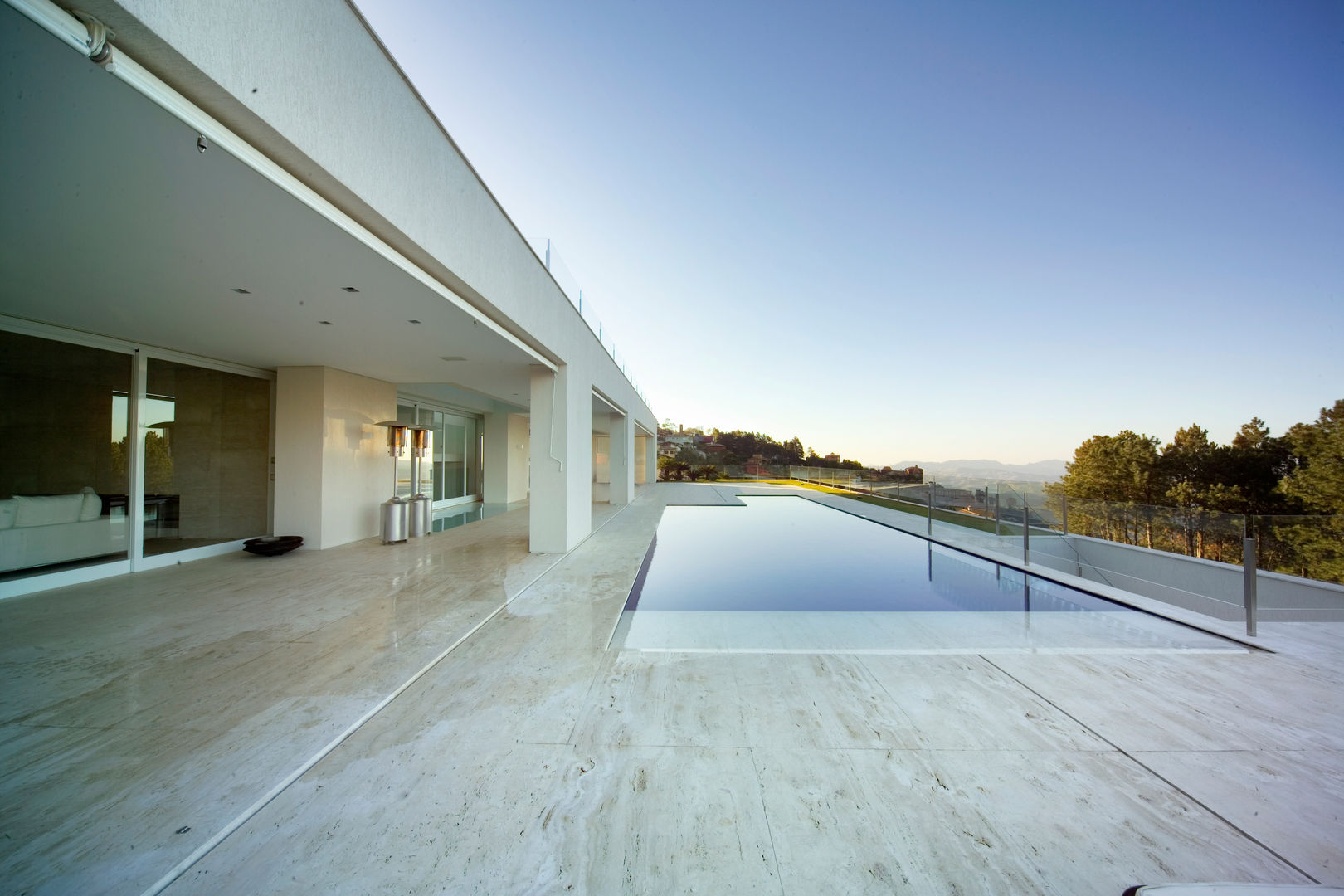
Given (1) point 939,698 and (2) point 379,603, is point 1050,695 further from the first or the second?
(2) point 379,603

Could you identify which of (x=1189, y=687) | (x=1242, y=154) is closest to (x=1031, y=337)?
(x=1242, y=154)

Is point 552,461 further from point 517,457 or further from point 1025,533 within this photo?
point 517,457

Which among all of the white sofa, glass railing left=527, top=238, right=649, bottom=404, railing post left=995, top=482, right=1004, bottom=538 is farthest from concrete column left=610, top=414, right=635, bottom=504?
the white sofa

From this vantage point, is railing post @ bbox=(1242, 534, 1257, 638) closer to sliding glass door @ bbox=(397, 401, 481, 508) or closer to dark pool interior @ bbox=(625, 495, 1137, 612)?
dark pool interior @ bbox=(625, 495, 1137, 612)

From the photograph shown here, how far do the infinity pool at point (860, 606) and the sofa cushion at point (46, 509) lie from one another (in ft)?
18.9

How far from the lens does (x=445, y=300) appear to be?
354cm

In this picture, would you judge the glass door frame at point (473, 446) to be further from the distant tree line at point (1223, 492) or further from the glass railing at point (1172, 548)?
the distant tree line at point (1223, 492)

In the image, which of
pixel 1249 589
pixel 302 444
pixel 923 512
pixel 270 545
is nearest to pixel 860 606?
pixel 1249 589

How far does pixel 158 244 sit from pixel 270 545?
4.73 metres

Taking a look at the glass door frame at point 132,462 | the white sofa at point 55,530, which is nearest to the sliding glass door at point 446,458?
the glass door frame at point 132,462

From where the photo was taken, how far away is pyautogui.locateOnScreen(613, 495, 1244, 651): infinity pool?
11.3 ft

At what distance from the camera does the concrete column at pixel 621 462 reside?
13.2m

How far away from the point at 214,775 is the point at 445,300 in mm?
2966

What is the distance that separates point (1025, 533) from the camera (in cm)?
614
